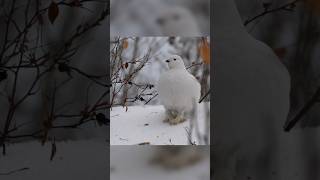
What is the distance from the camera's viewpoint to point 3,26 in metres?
1.28

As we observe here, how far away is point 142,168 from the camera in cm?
143

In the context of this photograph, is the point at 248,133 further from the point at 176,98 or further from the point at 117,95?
the point at 117,95

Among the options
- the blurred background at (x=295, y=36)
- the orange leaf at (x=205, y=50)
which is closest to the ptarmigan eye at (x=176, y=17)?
the orange leaf at (x=205, y=50)

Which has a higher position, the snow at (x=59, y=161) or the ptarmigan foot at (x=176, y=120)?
the ptarmigan foot at (x=176, y=120)

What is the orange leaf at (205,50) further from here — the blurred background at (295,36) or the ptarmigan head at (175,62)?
the blurred background at (295,36)

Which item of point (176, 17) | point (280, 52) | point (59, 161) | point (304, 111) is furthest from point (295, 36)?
point (59, 161)

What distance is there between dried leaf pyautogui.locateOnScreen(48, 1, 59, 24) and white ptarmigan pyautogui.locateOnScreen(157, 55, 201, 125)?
0.45 m

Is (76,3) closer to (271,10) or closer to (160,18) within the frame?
(160,18)

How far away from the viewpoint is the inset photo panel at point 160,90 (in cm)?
146

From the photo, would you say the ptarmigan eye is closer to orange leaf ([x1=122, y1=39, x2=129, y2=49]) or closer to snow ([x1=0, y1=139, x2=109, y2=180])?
orange leaf ([x1=122, y1=39, x2=129, y2=49])

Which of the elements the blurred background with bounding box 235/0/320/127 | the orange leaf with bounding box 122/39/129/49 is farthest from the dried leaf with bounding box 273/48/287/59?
the orange leaf with bounding box 122/39/129/49

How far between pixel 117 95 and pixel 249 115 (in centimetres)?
50

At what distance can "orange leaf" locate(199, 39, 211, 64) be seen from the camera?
1475 mm

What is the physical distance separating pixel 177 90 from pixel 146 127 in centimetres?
19
